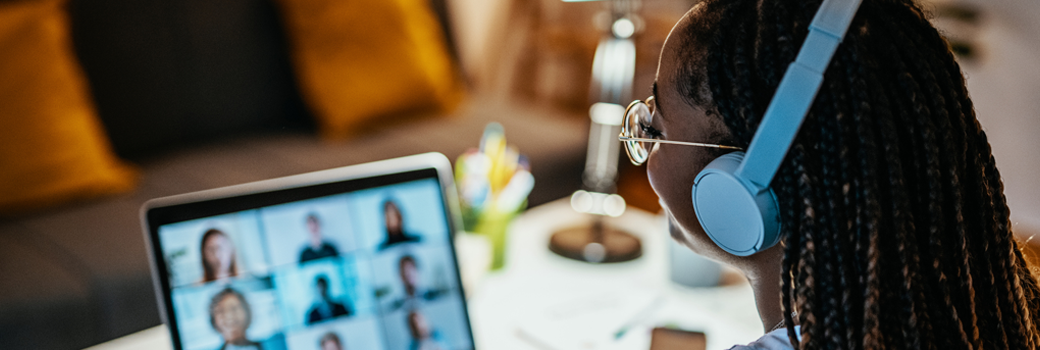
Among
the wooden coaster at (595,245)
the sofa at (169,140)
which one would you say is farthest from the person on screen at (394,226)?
the sofa at (169,140)

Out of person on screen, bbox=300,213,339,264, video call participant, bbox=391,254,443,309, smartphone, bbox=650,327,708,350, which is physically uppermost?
person on screen, bbox=300,213,339,264

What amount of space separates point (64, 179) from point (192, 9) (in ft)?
1.88

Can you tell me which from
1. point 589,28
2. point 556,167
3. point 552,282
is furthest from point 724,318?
point 589,28

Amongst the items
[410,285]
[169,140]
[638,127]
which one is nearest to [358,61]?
[169,140]

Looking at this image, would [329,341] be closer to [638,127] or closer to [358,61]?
[638,127]

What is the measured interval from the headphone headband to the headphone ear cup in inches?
1.2

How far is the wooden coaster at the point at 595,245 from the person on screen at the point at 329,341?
1.82 feet

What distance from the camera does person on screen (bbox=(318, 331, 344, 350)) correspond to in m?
0.71

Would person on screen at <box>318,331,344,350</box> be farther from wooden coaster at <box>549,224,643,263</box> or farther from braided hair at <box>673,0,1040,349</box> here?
wooden coaster at <box>549,224,643,263</box>

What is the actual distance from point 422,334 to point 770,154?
44 centimetres

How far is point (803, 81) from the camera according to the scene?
484 mm

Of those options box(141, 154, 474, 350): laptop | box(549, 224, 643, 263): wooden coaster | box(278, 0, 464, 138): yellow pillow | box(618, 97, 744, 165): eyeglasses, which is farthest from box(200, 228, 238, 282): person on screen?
box(278, 0, 464, 138): yellow pillow

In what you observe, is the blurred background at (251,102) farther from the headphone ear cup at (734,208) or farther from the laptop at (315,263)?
the headphone ear cup at (734,208)

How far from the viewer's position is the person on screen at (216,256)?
26.8 inches
